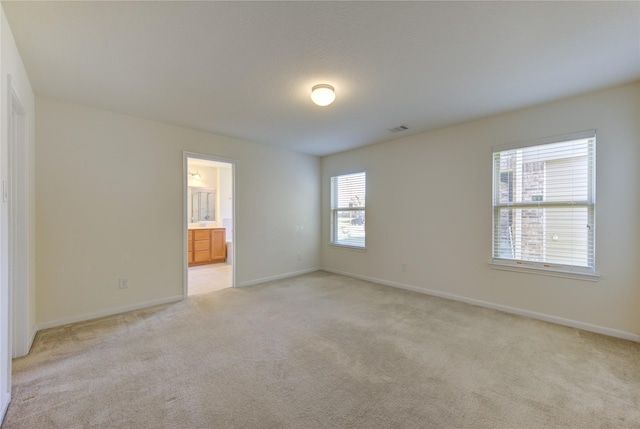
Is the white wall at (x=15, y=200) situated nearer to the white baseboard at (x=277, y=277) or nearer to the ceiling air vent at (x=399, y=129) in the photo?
the white baseboard at (x=277, y=277)

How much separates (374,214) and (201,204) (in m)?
4.73

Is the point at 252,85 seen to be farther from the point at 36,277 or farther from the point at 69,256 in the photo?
the point at 36,277

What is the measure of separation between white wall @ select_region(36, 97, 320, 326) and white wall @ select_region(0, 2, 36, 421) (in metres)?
0.16

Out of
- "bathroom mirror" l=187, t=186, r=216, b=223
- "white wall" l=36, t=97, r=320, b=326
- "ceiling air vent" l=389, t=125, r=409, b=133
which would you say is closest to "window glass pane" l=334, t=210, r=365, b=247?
"ceiling air vent" l=389, t=125, r=409, b=133

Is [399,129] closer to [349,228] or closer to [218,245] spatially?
[349,228]

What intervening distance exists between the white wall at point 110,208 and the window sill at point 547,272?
3.78 metres

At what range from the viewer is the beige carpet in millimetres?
1661

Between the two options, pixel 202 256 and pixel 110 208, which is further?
pixel 202 256

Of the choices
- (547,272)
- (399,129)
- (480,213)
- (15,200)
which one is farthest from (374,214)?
(15,200)

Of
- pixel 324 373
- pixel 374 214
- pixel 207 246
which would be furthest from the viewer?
pixel 207 246

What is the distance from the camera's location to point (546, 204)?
3145 mm

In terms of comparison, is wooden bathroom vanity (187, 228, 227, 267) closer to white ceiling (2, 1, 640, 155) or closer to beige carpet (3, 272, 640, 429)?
beige carpet (3, 272, 640, 429)

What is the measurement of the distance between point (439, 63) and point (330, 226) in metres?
3.88

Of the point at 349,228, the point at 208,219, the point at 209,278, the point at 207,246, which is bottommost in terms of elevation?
the point at 209,278
